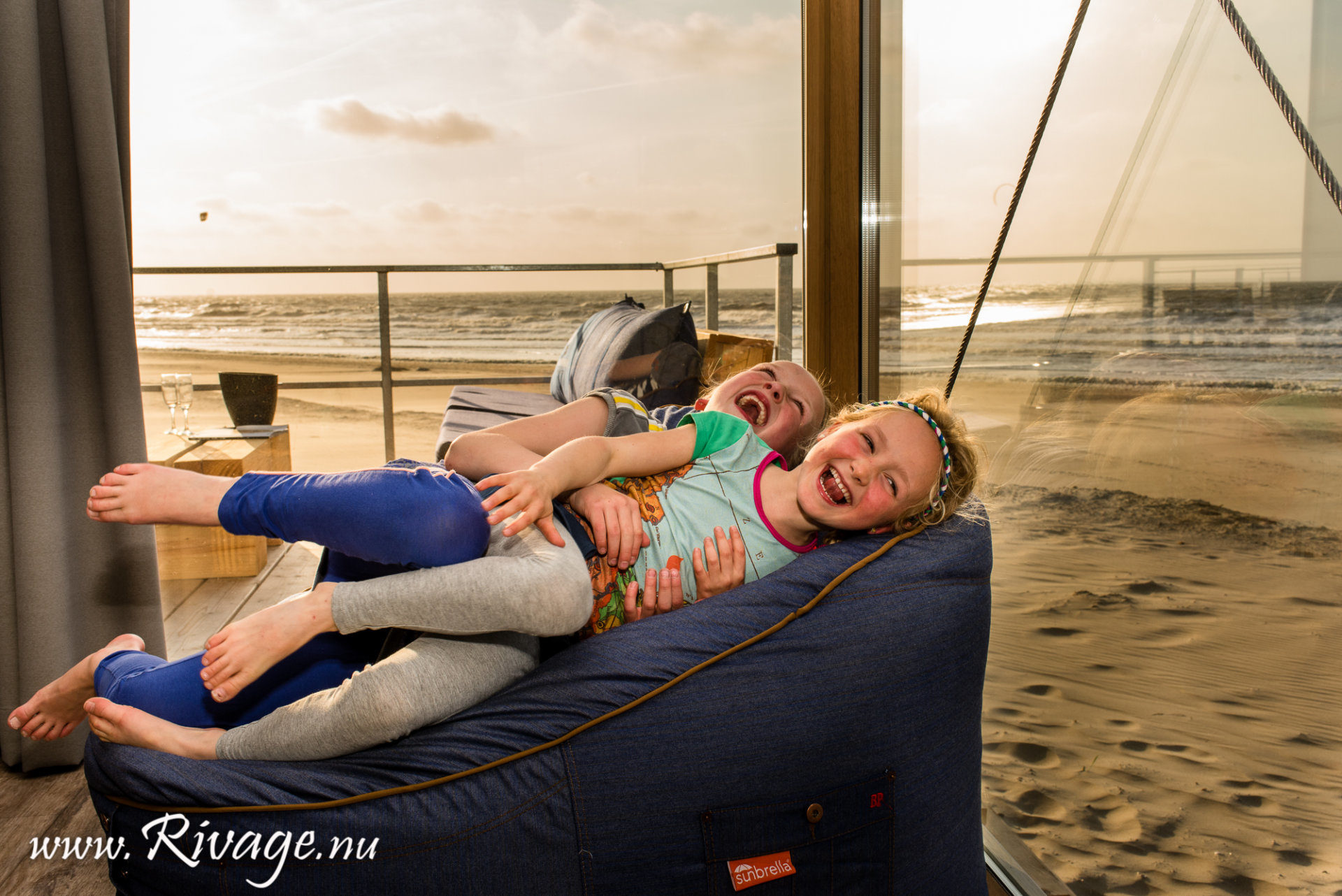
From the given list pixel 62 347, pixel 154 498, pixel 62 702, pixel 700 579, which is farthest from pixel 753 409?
pixel 62 347

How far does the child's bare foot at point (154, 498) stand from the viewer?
3.55 ft

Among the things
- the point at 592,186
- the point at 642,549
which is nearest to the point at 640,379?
the point at 642,549

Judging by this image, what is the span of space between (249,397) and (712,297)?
1789 mm

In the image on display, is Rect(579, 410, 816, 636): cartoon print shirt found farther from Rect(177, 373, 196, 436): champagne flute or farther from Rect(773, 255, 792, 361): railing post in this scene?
Rect(177, 373, 196, 436): champagne flute

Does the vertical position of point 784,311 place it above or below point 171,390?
above

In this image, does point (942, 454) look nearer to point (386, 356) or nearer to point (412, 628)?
point (412, 628)

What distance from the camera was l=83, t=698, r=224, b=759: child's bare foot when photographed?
103cm

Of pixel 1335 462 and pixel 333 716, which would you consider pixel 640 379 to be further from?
pixel 1335 462

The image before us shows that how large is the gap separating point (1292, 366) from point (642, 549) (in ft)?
2.97

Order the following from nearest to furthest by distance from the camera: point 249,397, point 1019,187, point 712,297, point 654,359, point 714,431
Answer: point 714,431 < point 1019,187 < point 654,359 < point 249,397 < point 712,297

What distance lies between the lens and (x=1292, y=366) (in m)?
1.01

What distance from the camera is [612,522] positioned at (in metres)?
1.24

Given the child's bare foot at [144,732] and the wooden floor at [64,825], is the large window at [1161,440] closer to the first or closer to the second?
the wooden floor at [64,825]

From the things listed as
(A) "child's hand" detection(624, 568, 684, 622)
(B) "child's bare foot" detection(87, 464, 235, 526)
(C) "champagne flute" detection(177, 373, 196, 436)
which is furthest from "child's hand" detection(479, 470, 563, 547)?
(C) "champagne flute" detection(177, 373, 196, 436)
